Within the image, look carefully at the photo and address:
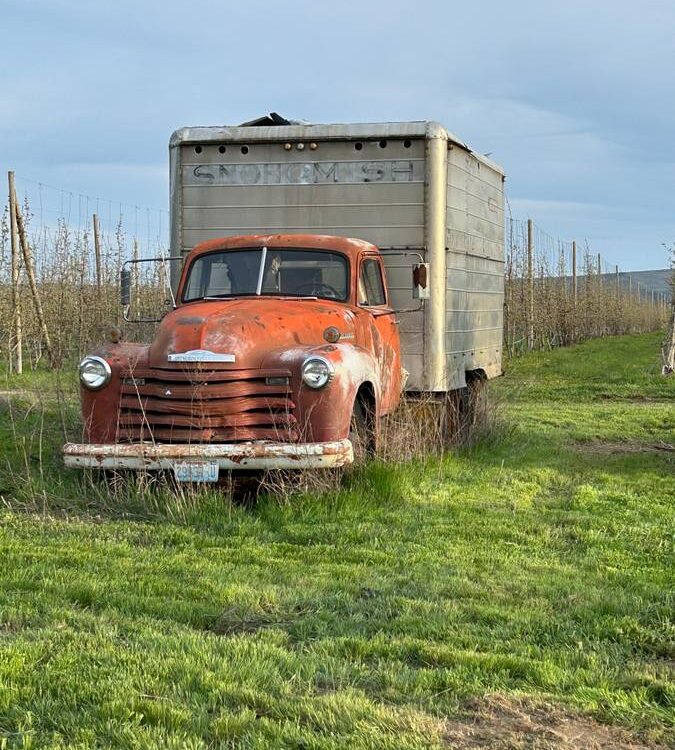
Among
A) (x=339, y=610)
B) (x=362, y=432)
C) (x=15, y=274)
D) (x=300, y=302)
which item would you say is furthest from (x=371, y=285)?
(x=15, y=274)

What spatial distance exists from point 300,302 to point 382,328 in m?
1.04

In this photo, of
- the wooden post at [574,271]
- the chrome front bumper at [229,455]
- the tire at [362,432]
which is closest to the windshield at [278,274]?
the tire at [362,432]

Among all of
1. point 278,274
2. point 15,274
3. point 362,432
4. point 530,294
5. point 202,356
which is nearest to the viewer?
point 202,356

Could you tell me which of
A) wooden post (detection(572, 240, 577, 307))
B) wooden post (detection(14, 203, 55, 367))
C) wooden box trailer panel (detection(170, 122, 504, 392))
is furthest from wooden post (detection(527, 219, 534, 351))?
wooden box trailer panel (detection(170, 122, 504, 392))

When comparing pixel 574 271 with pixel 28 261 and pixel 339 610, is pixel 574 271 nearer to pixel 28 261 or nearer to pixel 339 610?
pixel 28 261

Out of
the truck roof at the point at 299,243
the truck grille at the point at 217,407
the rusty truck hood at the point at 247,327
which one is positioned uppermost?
the truck roof at the point at 299,243

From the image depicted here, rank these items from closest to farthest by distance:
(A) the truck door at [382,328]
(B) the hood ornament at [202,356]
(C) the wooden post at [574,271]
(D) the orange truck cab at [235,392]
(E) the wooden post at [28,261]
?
(D) the orange truck cab at [235,392], (B) the hood ornament at [202,356], (A) the truck door at [382,328], (E) the wooden post at [28,261], (C) the wooden post at [574,271]

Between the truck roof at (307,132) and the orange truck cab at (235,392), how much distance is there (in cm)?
225

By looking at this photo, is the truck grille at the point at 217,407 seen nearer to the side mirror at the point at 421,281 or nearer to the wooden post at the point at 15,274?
the side mirror at the point at 421,281

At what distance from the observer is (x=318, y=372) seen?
7359 mm

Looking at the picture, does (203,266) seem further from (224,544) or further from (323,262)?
(224,544)

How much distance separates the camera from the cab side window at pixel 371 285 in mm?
9109

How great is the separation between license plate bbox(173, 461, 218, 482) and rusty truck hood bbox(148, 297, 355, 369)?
2.59ft

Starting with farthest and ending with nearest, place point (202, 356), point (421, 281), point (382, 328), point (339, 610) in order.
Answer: point (382, 328), point (421, 281), point (202, 356), point (339, 610)
